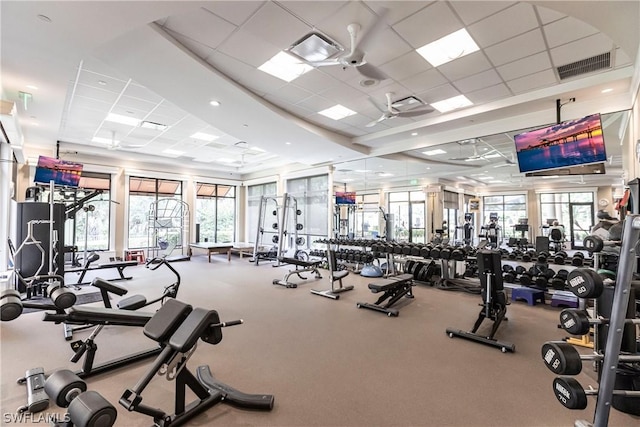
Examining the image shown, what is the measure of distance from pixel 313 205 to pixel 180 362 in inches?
314

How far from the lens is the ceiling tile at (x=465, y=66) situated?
3.76 meters

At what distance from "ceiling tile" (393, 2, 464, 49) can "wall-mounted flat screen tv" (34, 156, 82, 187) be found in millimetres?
7819

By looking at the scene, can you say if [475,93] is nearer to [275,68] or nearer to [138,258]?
[275,68]

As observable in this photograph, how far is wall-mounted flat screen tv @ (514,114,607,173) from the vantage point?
13.1 feet

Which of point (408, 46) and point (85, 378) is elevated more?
point (408, 46)

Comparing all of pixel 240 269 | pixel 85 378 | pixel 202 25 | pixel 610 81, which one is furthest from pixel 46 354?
pixel 610 81

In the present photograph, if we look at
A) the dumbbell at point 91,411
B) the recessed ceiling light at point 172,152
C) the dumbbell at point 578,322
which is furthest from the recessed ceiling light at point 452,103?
the recessed ceiling light at point 172,152

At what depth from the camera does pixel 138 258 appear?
916cm

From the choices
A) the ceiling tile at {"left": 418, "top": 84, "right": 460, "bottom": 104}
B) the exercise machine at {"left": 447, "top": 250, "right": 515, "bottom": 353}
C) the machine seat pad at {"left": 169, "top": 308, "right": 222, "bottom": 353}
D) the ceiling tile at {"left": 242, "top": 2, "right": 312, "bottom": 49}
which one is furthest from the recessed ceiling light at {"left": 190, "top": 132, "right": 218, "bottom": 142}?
the exercise machine at {"left": 447, "top": 250, "right": 515, "bottom": 353}

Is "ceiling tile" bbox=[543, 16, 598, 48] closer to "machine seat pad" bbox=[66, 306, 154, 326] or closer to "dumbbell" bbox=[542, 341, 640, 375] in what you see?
"dumbbell" bbox=[542, 341, 640, 375]

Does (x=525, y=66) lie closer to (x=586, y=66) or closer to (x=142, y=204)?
(x=586, y=66)

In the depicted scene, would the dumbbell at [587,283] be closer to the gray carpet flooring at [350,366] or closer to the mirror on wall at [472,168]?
the gray carpet flooring at [350,366]

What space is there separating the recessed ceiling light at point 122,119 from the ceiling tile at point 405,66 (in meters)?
5.42

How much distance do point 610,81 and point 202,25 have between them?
17.6 ft
